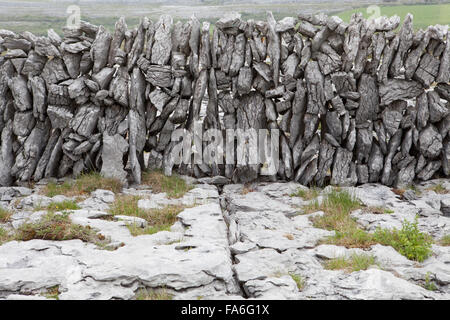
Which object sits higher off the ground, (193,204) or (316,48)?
(316,48)

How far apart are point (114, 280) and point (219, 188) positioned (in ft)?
18.5

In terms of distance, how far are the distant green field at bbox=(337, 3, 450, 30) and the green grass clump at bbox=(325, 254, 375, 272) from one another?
6.92m

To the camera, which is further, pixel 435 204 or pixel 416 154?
pixel 416 154

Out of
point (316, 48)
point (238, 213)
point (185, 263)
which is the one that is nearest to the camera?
point (185, 263)

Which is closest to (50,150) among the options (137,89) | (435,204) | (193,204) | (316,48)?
(137,89)

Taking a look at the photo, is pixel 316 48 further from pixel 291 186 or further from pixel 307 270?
pixel 307 270

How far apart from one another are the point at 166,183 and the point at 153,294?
5323 millimetres

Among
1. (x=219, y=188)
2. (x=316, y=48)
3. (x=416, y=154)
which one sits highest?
(x=316, y=48)

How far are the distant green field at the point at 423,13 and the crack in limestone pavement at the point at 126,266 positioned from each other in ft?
25.0

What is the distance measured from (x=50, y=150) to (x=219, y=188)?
4.54 metres

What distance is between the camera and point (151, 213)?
9398 mm

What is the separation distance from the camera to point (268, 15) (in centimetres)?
1137

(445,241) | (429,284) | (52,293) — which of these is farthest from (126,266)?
(445,241)

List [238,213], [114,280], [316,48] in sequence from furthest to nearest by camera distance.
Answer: [316,48] < [238,213] < [114,280]
